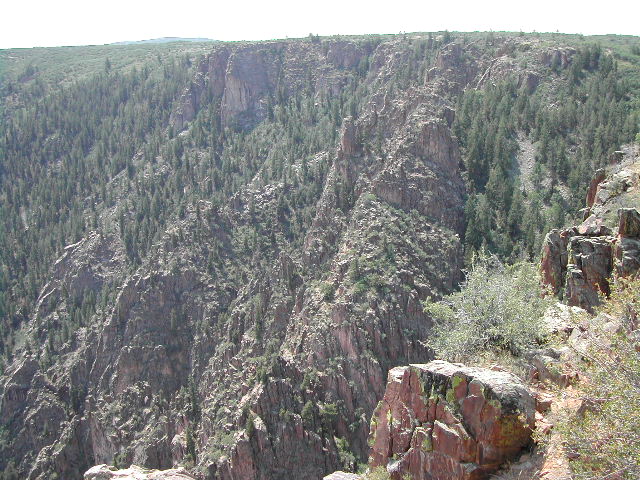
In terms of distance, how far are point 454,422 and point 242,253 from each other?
76368 mm

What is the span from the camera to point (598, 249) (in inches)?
Answer: 1038

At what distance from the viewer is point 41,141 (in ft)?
480

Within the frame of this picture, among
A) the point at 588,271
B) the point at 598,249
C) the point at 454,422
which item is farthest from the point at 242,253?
the point at 454,422

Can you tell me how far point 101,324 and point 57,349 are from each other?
952cm

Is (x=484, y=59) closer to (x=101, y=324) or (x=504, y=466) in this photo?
(x=101, y=324)

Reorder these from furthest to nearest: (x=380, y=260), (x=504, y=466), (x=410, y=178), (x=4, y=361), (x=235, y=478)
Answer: (x=4, y=361)
(x=410, y=178)
(x=380, y=260)
(x=235, y=478)
(x=504, y=466)

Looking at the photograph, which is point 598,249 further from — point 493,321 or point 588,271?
point 493,321

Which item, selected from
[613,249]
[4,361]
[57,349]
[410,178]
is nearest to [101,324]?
[57,349]

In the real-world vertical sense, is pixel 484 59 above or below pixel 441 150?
above

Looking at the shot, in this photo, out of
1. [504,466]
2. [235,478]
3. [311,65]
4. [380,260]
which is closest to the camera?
[504,466]

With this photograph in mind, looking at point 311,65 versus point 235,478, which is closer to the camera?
point 235,478

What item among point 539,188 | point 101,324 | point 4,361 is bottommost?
point 4,361

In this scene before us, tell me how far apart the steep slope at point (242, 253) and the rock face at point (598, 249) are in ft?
97.6

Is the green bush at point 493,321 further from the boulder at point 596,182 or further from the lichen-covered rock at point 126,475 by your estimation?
the boulder at point 596,182
